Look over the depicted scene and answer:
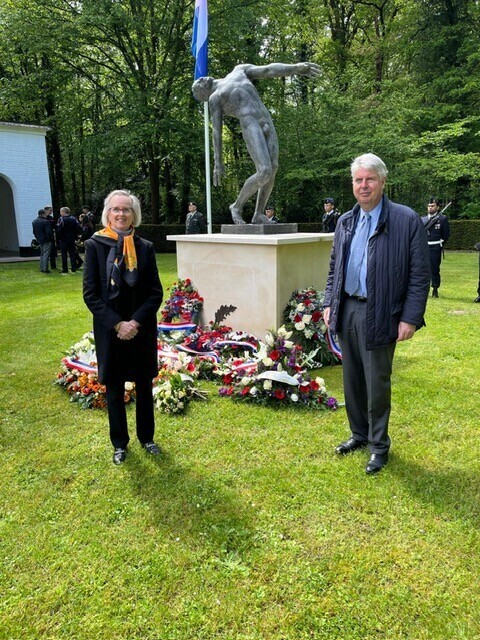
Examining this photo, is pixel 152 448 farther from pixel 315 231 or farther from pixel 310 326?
pixel 315 231

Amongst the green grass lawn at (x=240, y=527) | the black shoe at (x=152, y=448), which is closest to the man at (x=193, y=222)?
the green grass lawn at (x=240, y=527)

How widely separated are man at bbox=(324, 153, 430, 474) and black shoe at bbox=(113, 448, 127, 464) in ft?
4.94

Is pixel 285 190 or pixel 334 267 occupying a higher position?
pixel 285 190

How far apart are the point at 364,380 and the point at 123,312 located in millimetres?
1688

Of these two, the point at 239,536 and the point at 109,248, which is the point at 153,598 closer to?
the point at 239,536

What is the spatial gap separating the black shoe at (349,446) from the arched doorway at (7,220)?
1887cm

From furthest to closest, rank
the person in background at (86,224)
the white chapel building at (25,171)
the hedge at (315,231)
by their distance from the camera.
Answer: the hedge at (315,231), the white chapel building at (25,171), the person in background at (86,224)

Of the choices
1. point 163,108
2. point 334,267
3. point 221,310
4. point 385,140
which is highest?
point 163,108

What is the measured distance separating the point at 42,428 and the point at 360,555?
8.75 feet

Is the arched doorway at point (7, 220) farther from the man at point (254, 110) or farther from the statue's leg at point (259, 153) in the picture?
the statue's leg at point (259, 153)

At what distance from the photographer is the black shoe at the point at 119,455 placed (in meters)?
3.21

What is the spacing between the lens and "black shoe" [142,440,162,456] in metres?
3.30

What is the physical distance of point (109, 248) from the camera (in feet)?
9.80

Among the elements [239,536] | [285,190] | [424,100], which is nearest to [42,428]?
[239,536]
